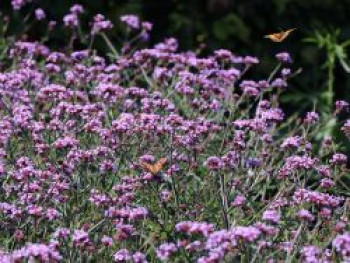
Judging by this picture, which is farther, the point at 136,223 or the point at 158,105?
the point at 158,105

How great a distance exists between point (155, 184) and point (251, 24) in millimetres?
3244

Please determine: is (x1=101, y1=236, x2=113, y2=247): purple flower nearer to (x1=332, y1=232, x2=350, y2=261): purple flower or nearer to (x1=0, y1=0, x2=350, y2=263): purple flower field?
(x1=0, y1=0, x2=350, y2=263): purple flower field

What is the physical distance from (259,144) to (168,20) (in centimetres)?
261

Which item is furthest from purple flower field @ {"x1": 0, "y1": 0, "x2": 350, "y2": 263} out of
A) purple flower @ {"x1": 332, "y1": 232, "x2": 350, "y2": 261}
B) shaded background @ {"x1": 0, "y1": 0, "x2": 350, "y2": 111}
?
shaded background @ {"x1": 0, "y1": 0, "x2": 350, "y2": 111}

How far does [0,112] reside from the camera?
3.53m

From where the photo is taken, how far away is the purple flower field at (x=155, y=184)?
2596 mm

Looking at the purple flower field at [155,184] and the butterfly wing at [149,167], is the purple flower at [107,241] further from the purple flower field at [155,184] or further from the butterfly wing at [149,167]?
the butterfly wing at [149,167]

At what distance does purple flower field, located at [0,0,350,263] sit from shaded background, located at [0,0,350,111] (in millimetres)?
2235

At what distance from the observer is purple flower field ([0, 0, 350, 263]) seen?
2596 millimetres

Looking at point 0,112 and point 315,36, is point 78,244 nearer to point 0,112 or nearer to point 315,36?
point 0,112

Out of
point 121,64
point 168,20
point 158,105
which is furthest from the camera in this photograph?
point 168,20

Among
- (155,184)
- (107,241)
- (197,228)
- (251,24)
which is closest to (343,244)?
(197,228)

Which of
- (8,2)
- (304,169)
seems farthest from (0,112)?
(8,2)

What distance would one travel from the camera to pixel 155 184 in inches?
125
